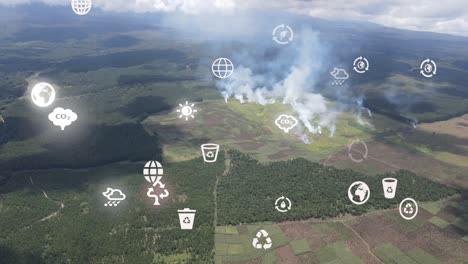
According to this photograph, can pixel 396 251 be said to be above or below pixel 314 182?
below

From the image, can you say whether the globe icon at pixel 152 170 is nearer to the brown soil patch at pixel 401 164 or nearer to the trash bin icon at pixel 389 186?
the brown soil patch at pixel 401 164

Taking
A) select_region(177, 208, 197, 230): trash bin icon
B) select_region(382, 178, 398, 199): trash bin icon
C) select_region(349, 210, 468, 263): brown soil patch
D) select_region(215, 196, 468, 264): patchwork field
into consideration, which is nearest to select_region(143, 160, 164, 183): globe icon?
select_region(177, 208, 197, 230): trash bin icon

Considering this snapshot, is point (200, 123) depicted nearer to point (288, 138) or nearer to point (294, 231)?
point (288, 138)

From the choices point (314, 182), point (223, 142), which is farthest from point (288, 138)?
point (314, 182)
